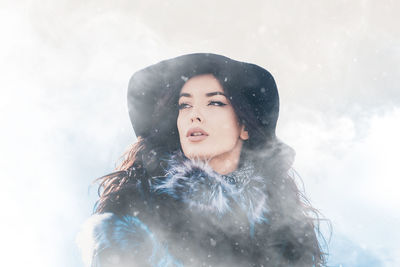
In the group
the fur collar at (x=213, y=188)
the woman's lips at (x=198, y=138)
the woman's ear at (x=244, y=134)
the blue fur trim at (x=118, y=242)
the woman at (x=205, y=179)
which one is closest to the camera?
the blue fur trim at (x=118, y=242)

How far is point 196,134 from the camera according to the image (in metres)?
2.77

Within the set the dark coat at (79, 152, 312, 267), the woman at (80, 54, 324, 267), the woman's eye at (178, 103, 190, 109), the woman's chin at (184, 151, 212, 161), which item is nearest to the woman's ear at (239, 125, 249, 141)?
the woman at (80, 54, 324, 267)

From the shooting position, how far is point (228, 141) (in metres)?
2.83

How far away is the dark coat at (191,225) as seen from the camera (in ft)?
7.59

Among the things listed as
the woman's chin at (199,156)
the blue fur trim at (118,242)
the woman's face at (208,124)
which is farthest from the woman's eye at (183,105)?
the blue fur trim at (118,242)

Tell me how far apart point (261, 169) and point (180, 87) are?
97cm

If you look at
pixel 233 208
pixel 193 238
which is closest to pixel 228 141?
pixel 233 208

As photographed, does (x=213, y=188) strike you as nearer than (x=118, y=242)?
No

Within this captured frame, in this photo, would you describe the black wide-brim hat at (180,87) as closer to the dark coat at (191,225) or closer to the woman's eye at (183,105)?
the woman's eye at (183,105)

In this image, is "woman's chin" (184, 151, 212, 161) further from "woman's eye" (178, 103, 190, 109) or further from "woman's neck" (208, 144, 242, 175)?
"woman's eye" (178, 103, 190, 109)

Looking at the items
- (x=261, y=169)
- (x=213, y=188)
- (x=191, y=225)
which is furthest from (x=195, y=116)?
(x=191, y=225)

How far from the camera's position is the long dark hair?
2.72 metres

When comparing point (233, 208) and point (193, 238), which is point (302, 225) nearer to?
point (233, 208)

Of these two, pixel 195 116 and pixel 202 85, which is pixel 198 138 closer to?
pixel 195 116
